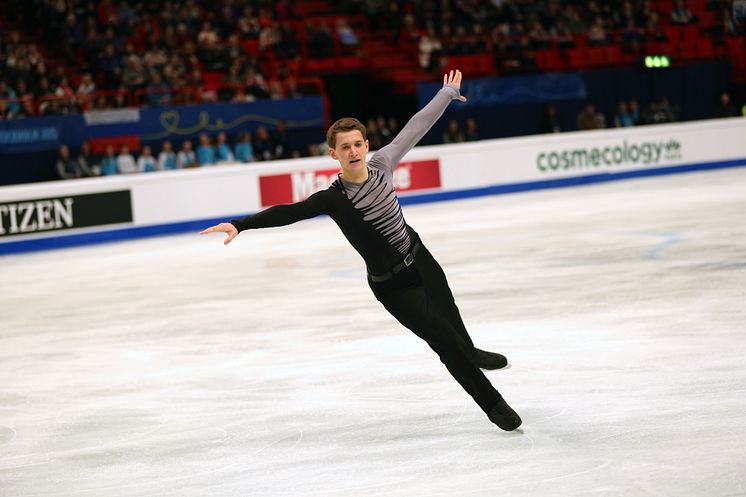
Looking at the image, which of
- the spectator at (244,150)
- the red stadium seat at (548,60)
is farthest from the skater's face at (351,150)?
the red stadium seat at (548,60)

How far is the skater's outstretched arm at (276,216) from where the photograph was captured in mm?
4743

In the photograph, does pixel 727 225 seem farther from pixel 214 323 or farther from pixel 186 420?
pixel 186 420

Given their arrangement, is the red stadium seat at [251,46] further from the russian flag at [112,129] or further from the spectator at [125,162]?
the spectator at [125,162]

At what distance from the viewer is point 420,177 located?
744 inches

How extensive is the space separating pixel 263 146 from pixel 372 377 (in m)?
13.6

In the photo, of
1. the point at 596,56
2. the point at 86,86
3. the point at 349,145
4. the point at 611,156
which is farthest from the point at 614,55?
the point at 349,145

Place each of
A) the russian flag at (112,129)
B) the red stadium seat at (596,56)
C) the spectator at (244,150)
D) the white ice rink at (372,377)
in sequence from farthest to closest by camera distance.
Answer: the red stadium seat at (596,56) < the spectator at (244,150) < the russian flag at (112,129) < the white ice rink at (372,377)

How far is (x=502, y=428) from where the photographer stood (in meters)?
5.17

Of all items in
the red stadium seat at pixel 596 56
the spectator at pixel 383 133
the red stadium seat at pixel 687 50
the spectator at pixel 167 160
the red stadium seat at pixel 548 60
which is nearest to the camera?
the spectator at pixel 167 160

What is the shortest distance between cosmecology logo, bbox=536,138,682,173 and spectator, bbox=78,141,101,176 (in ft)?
24.4

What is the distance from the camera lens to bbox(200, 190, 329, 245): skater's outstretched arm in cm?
474

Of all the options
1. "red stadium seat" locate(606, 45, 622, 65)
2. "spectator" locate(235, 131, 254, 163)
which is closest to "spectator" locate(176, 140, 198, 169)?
"spectator" locate(235, 131, 254, 163)

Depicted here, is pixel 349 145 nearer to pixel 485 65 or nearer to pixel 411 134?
pixel 411 134

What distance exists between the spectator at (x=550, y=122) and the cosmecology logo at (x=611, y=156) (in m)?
2.92
